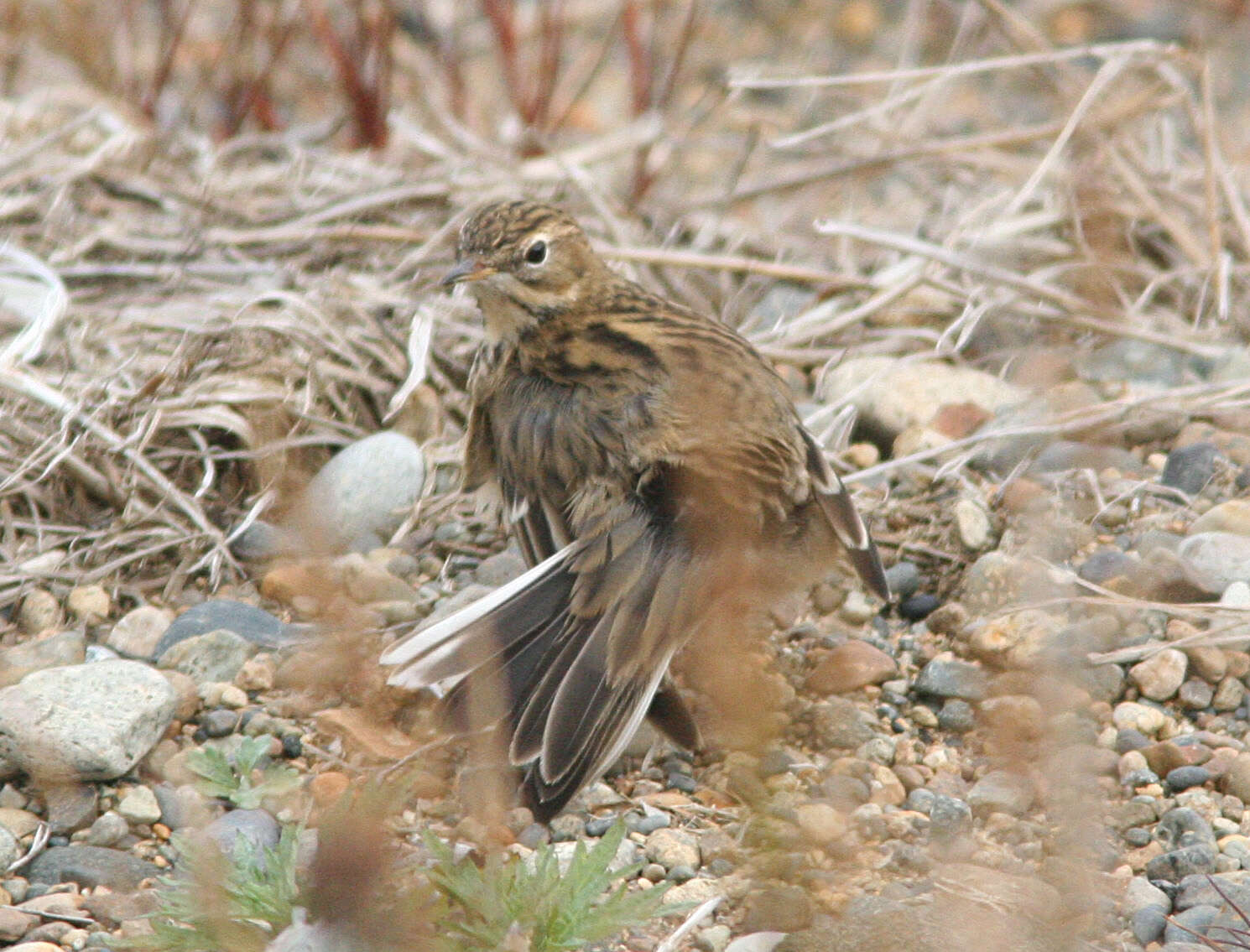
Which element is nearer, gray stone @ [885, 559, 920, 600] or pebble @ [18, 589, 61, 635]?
pebble @ [18, 589, 61, 635]

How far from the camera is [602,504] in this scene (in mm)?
3842

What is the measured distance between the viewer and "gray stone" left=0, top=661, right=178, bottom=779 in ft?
11.4

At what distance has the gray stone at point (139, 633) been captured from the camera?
4.11m

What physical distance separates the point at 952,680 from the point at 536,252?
1.59 m

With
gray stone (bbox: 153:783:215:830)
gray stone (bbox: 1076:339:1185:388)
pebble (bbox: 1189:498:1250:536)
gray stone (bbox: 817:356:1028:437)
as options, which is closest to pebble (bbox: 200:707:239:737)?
gray stone (bbox: 153:783:215:830)

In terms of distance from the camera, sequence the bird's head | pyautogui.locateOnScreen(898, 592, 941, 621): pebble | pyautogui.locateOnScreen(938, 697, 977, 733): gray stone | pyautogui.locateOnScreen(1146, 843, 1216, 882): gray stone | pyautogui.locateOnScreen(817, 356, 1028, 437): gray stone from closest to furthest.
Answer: pyautogui.locateOnScreen(1146, 843, 1216, 882): gray stone
pyautogui.locateOnScreen(938, 697, 977, 733): gray stone
pyautogui.locateOnScreen(898, 592, 941, 621): pebble
the bird's head
pyautogui.locateOnScreen(817, 356, 1028, 437): gray stone

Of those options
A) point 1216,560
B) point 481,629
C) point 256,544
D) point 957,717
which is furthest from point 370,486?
point 1216,560

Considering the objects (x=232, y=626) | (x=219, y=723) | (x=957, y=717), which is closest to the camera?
(x=219, y=723)

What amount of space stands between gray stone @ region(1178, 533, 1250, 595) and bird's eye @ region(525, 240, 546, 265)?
72.5 inches

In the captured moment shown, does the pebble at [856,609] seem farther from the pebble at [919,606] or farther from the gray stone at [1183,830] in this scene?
the gray stone at [1183,830]

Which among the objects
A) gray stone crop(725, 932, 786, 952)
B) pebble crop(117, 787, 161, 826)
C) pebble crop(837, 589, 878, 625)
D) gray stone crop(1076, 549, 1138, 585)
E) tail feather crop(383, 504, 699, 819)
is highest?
tail feather crop(383, 504, 699, 819)

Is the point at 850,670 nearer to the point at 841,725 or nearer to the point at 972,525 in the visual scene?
the point at 841,725

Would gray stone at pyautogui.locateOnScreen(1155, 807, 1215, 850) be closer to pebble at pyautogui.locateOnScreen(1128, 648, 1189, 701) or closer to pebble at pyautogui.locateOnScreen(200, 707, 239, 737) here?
pebble at pyautogui.locateOnScreen(1128, 648, 1189, 701)

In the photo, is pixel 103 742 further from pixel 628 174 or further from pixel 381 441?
pixel 628 174
